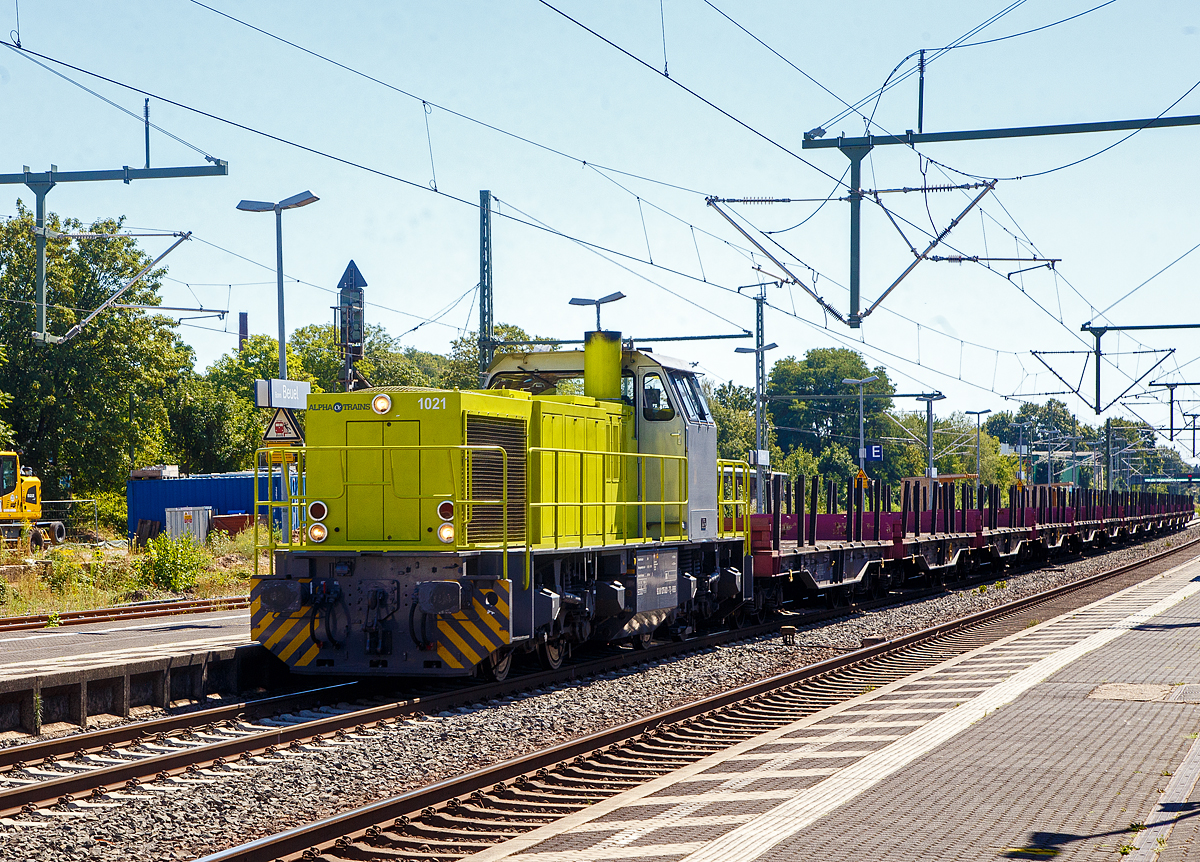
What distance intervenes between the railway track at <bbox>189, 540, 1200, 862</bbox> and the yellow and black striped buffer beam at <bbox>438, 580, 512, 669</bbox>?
176 centimetres

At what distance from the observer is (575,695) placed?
10.9m

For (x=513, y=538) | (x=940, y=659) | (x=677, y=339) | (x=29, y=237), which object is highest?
(x=29, y=237)

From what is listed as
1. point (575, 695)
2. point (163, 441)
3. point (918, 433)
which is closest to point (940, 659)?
point (575, 695)

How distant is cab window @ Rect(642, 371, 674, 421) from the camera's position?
13.9 m

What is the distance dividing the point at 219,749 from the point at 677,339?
2081 cm

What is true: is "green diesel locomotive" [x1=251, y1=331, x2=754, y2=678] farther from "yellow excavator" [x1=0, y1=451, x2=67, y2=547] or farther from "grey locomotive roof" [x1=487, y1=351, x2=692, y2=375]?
"yellow excavator" [x1=0, y1=451, x2=67, y2=547]

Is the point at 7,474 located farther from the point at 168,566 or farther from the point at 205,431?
the point at 205,431

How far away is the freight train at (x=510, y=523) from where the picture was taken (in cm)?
1052

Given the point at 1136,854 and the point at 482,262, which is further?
the point at 482,262

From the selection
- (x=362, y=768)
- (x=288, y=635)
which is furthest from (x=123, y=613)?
(x=362, y=768)

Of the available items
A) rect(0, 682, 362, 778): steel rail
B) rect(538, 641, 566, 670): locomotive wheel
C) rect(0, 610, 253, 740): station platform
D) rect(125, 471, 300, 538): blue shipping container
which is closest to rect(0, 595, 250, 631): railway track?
rect(0, 610, 253, 740): station platform

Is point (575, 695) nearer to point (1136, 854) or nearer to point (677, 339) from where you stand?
point (1136, 854)

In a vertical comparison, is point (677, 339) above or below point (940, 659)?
above

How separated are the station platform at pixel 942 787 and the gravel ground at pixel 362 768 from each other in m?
1.60
